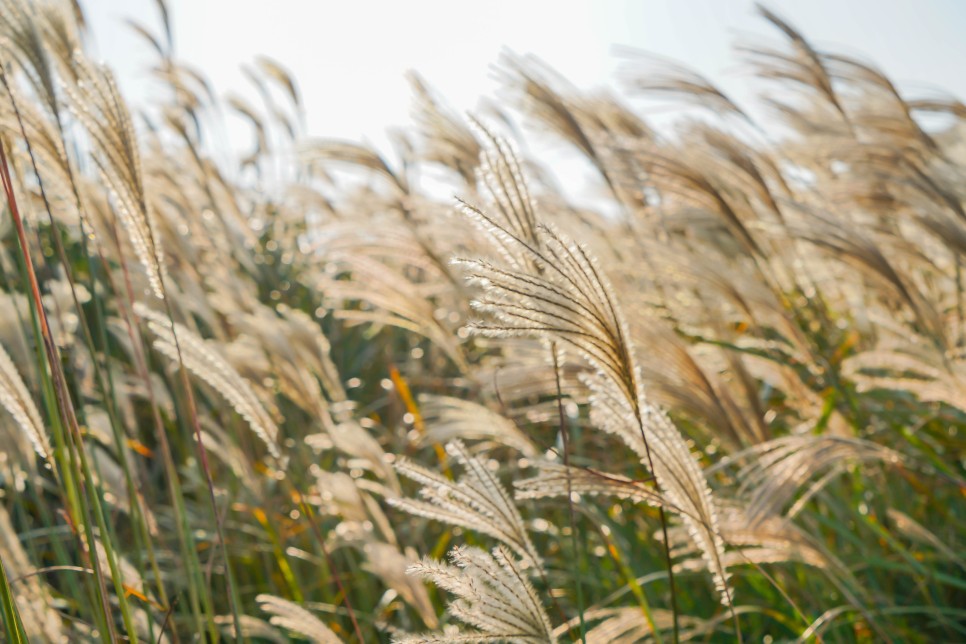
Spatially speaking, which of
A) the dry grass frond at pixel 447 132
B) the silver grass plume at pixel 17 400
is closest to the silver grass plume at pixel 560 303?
the silver grass plume at pixel 17 400

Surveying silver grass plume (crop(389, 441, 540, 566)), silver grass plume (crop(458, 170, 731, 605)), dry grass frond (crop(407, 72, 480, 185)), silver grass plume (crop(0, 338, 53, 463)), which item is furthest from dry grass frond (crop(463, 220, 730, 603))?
dry grass frond (crop(407, 72, 480, 185))

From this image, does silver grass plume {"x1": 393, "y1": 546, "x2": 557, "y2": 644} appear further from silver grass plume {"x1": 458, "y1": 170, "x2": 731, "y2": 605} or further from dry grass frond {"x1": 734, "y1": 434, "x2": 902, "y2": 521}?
dry grass frond {"x1": 734, "y1": 434, "x2": 902, "y2": 521}

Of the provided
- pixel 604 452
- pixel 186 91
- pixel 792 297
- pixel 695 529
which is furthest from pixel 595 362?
pixel 186 91

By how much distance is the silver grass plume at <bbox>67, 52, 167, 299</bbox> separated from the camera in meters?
1.30

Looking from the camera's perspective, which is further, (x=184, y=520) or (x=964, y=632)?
(x=964, y=632)

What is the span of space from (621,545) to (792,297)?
1.44m

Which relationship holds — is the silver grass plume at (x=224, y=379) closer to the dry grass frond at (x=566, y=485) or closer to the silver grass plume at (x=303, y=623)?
the silver grass plume at (x=303, y=623)

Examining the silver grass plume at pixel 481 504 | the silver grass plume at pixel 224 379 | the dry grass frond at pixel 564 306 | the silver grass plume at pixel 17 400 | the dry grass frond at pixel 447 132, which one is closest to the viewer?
the dry grass frond at pixel 564 306

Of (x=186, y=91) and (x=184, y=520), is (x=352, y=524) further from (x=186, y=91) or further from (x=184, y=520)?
(x=186, y=91)

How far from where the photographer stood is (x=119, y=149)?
132cm

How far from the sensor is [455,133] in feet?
9.23

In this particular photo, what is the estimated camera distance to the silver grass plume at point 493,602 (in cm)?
95

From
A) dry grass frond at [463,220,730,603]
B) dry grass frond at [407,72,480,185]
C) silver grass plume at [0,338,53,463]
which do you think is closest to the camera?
dry grass frond at [463,220,730,603]

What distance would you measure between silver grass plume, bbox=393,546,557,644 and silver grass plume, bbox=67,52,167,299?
2.19 feet
